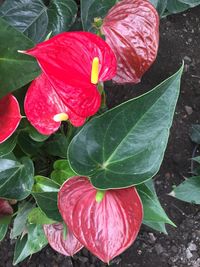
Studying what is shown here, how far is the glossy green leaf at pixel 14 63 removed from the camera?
2.35 ft

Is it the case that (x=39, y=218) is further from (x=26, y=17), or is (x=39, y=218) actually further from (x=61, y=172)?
(x=26, y=17)

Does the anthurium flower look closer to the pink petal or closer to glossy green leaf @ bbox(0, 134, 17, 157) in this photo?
the pink petal

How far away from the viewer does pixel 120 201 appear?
30.5 inches

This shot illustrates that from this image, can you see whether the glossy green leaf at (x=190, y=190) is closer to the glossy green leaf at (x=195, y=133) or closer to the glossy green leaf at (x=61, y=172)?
the glossy green leaf at (x=195, y=133)

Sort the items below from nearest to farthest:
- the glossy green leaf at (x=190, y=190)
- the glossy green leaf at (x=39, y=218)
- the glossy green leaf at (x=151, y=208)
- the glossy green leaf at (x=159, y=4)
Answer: the glossy green leaf at (x=151, y=208), the glossy green leaf at (x=39, y=218), the glossy green leaf at (x=159, y=4), the glossy green leaf at (x=190, y=190)

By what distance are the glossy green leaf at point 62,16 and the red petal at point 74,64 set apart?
1.28 ft

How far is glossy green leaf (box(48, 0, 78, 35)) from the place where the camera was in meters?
1.10

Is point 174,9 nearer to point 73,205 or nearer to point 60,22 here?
point 60,22

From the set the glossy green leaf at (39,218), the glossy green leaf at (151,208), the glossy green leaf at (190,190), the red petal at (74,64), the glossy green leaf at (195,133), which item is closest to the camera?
the red petal at (74,64)

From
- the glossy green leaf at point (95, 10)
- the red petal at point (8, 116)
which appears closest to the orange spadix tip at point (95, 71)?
the red petal at point (8, 116)

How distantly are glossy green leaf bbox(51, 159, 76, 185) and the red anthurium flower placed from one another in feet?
0.42

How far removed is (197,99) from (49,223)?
0.64 metres

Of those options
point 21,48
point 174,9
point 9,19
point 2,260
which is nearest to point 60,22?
point 9,19

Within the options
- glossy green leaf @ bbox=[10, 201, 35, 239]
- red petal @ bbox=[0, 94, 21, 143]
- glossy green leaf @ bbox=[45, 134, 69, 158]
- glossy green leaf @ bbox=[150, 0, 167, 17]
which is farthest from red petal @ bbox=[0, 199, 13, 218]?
glossy green leaf @ bbox=[150, 0, 167, 17]
